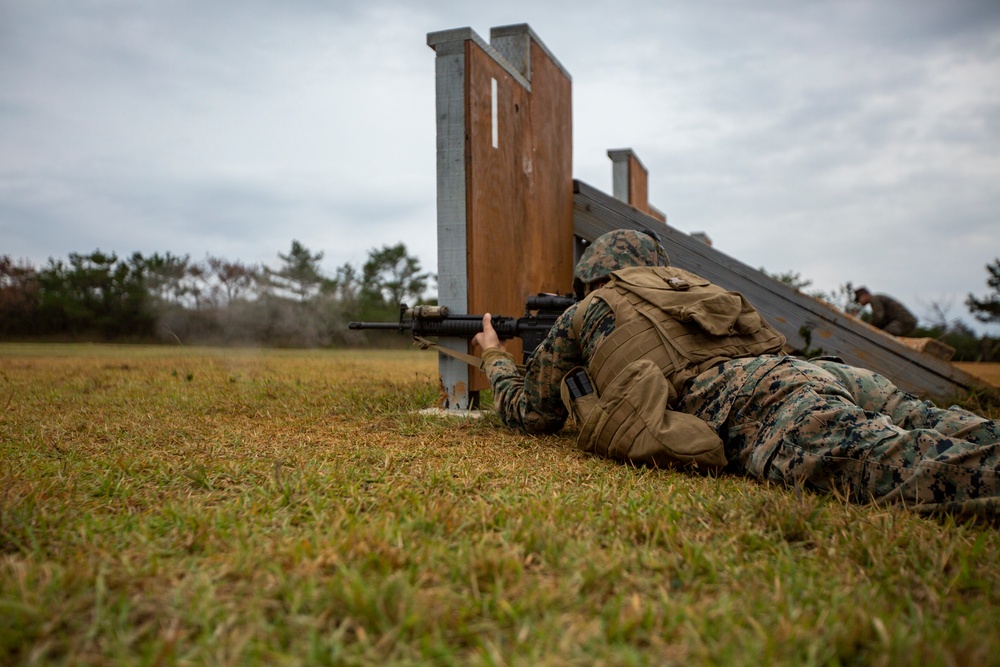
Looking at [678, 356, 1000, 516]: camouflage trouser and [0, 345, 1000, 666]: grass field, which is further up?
[678, 356, 1000, 516]: camouflage trouser

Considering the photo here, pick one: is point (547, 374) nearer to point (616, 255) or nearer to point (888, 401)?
point (616, 255)

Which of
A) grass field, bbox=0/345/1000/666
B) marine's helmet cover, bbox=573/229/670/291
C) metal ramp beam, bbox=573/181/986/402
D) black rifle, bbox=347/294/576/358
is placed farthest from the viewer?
metal ramp beam, bbox=573/181/986/402

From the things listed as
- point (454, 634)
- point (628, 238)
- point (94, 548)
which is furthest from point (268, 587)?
point (628, 238)

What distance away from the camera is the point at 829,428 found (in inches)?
87.9

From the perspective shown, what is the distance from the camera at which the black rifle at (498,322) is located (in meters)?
3.98

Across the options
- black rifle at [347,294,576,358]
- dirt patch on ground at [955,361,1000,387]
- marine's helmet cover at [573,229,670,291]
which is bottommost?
dirt patch on ground at [955,361,1000,387]

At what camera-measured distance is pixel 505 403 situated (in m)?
3.49

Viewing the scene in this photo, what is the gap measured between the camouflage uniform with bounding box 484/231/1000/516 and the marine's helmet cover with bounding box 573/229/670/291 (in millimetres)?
312

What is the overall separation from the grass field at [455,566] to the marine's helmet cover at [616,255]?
1.03 metres

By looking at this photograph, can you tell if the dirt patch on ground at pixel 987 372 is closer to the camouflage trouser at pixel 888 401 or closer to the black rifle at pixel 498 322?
the camouflage trouser at pixel 888 401

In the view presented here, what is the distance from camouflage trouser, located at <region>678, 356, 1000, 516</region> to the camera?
77.3 inches

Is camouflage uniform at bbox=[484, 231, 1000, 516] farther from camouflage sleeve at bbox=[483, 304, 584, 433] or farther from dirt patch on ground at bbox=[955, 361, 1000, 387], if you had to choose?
dirt patch on ground at bbox=[955, 361, 1000, 387]

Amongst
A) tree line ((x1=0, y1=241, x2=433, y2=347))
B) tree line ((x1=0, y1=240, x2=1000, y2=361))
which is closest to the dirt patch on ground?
tree line ((x1=0, y1=240, x2=1000, y2=361))

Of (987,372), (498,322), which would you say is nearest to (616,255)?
(498,322)
